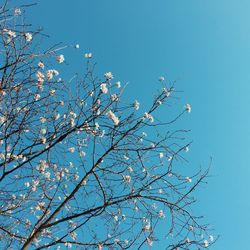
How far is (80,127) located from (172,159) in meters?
1.26

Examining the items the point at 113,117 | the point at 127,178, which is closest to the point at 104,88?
the point at 113,117

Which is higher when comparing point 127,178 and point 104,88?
point 104,88

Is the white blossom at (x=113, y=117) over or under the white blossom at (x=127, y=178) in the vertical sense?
over

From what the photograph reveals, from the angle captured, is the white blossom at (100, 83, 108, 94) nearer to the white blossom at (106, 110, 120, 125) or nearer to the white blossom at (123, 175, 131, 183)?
the white blossom at (106, 110, 120, 125)

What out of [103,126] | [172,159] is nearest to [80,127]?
[103,126]

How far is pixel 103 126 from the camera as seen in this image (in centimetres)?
560

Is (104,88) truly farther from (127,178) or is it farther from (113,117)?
(127,178)

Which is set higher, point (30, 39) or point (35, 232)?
point (30, 39)

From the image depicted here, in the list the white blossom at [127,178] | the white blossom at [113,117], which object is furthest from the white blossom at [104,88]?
the white blossom at [127,178]

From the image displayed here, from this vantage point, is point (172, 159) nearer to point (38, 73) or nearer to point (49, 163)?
point (49, 163)

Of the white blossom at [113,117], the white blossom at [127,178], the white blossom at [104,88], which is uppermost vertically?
the white blossom at [104,88]

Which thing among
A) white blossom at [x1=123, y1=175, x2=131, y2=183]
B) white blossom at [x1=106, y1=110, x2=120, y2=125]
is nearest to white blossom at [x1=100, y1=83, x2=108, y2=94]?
white blossom at [x1=106, y1=110, x2=120, y2=125]

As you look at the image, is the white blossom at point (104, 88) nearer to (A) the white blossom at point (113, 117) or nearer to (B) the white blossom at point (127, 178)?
(A) the white blossom at point (113, 117)

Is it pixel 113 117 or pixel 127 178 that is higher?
pixel 113 117
